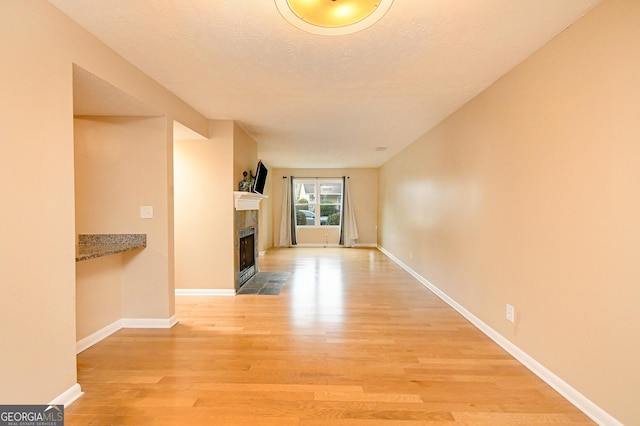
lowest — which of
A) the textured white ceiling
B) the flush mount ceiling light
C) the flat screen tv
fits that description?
the flat screen tv

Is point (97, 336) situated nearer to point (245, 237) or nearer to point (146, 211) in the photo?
point (146, 211)

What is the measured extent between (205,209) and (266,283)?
146 cm

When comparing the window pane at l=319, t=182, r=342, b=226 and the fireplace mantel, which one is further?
the window pane at l=319, t=182, r=342, b=226

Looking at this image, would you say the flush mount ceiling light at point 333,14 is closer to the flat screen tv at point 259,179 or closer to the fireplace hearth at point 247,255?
the flat screen tv at point 259,179

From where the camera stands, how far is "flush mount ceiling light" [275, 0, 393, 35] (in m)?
1.49

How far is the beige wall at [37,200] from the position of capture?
1.35 meters

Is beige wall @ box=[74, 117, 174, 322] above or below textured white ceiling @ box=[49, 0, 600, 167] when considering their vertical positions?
below

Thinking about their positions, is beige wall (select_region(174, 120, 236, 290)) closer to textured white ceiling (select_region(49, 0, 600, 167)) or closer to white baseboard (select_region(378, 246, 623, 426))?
textured white ceiling (select_region(49, 0, 600, 167))

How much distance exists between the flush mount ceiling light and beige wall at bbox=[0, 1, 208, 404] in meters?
1.29

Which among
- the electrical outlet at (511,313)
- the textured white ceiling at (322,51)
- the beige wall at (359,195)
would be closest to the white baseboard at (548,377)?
the electrical outlet at (511,313)

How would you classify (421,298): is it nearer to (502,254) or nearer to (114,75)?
(502,254)

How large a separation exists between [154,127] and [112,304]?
1.76 metres

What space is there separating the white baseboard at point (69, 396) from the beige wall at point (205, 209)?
2.01m

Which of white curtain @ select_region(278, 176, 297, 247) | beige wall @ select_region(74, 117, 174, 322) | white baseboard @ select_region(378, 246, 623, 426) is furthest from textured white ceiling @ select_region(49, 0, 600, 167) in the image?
white curtain @ select_region(278, 176, 297, 247)
